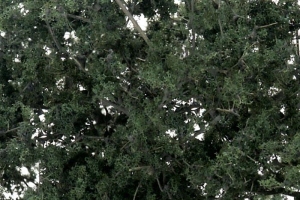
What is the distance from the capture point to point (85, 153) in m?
5.34

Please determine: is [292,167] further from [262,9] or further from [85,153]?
[85,153]

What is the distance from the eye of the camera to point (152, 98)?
16.6 ft

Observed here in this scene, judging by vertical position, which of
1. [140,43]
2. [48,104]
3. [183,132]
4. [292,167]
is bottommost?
[292,167]

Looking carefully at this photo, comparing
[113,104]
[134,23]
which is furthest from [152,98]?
[134,23]

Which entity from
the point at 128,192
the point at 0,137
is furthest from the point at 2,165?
the point at 128,192

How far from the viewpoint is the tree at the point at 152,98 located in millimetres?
4641

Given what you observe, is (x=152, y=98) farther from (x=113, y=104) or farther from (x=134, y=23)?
(x=134, y=23)

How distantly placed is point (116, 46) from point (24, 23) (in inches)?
28.3

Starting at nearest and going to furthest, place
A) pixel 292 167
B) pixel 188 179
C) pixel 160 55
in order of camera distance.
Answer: pixel 292 167
pixel 160 55
pixel 188 179

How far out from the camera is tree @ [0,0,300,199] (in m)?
4.64

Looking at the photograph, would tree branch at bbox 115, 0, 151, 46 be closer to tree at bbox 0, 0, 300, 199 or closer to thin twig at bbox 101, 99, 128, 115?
tree at bbox 0, 0, 300, 199

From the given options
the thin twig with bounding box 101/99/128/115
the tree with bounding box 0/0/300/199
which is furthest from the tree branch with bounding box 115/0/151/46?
the thin twig with bounding box 101/99/128/115

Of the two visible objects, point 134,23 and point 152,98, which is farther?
point 152,98

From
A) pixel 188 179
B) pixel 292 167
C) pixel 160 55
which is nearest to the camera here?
pixel 292 167
